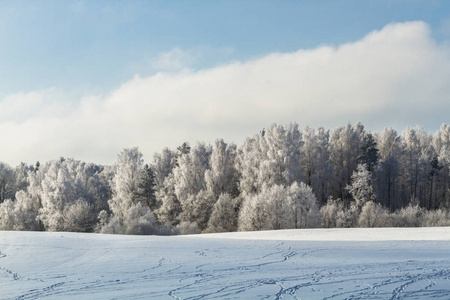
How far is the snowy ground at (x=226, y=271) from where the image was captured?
9.17 m

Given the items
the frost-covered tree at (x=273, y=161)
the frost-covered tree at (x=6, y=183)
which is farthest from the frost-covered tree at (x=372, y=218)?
the frost-covered tree at (x=6, y=183)

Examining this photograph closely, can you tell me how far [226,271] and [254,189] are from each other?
149ft

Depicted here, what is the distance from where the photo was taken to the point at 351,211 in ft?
162

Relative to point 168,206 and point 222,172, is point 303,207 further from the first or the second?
point 168,206

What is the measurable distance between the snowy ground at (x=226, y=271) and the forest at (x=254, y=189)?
2958 centimetres

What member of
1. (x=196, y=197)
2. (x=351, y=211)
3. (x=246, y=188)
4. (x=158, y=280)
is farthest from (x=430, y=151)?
(x=158, y=280)

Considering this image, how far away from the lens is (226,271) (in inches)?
457

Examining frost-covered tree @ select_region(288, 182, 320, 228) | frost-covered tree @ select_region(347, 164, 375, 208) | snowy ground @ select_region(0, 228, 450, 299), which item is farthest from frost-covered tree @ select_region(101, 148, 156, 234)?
snowy ground @ select_region(0, 228, 450, 299)

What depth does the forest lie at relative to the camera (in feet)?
155

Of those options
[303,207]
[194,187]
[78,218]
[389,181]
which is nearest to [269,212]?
[303,207]

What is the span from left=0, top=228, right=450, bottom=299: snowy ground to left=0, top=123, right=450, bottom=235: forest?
29583 millimetres

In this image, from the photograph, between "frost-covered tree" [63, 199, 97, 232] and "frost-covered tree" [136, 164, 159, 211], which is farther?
"frost-covered tree" [136, 164, 159, 211]

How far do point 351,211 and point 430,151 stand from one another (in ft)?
113

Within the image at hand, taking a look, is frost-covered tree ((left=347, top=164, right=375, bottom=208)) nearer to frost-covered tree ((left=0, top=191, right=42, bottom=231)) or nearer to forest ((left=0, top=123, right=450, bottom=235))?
forest ((left=0, top=123, right=450, bottom=235))
